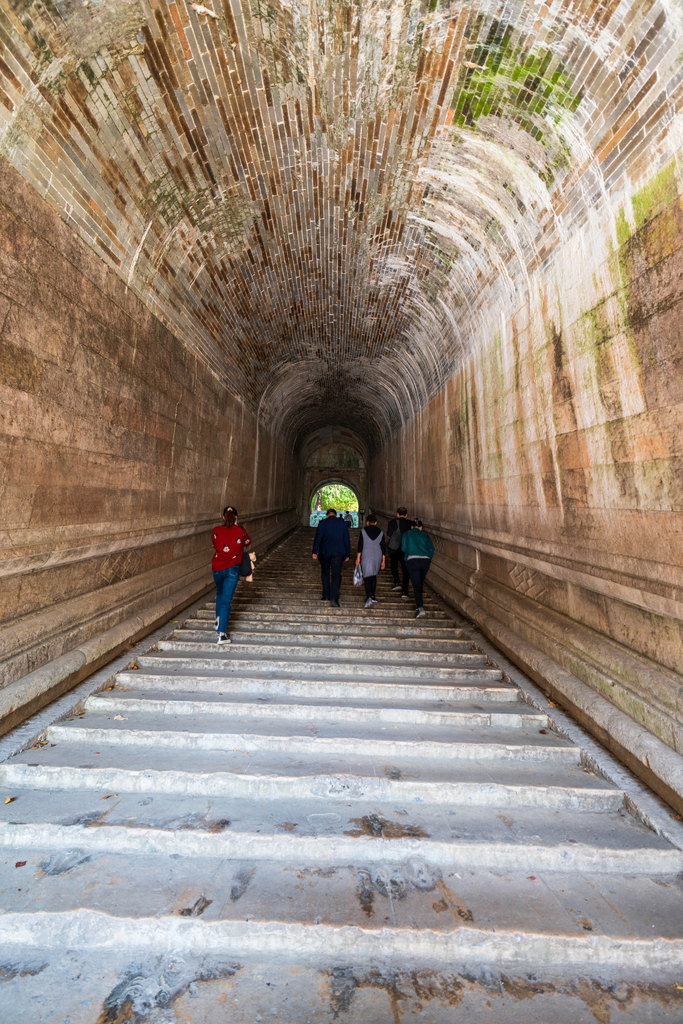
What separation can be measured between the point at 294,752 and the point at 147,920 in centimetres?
134

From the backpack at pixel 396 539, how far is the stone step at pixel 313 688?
12.8ft

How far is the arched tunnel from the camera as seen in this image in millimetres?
3086

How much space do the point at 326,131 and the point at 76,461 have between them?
4.18 meters

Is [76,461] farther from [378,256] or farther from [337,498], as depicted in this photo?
[337,498]

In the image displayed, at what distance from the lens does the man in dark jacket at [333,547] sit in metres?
6.80

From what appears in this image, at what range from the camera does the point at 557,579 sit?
4441mm

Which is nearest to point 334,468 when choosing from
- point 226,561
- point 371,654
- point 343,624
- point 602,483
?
point 343,624

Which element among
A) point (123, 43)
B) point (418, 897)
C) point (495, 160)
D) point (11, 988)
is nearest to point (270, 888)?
point (418, 897)

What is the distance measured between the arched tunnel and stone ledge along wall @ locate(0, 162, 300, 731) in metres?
0.03

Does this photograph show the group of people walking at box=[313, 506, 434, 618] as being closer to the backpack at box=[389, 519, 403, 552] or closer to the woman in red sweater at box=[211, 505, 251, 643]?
the backpack at box=[389, 519, 403, 552]

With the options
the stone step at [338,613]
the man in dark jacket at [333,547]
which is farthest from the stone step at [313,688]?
the man in dark jacket at [333,547]

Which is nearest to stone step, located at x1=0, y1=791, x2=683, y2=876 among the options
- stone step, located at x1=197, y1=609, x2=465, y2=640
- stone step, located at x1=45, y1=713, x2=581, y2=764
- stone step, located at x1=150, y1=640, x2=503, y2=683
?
stone step, located at x1=45, y1=713, x2=581, y2=764

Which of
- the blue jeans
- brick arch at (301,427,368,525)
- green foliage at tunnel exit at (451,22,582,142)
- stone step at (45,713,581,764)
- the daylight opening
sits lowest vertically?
stone step at (45,713,581,764)

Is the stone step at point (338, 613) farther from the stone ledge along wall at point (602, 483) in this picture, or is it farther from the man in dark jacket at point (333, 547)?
the stone ledge along wall at point (602, 483)
